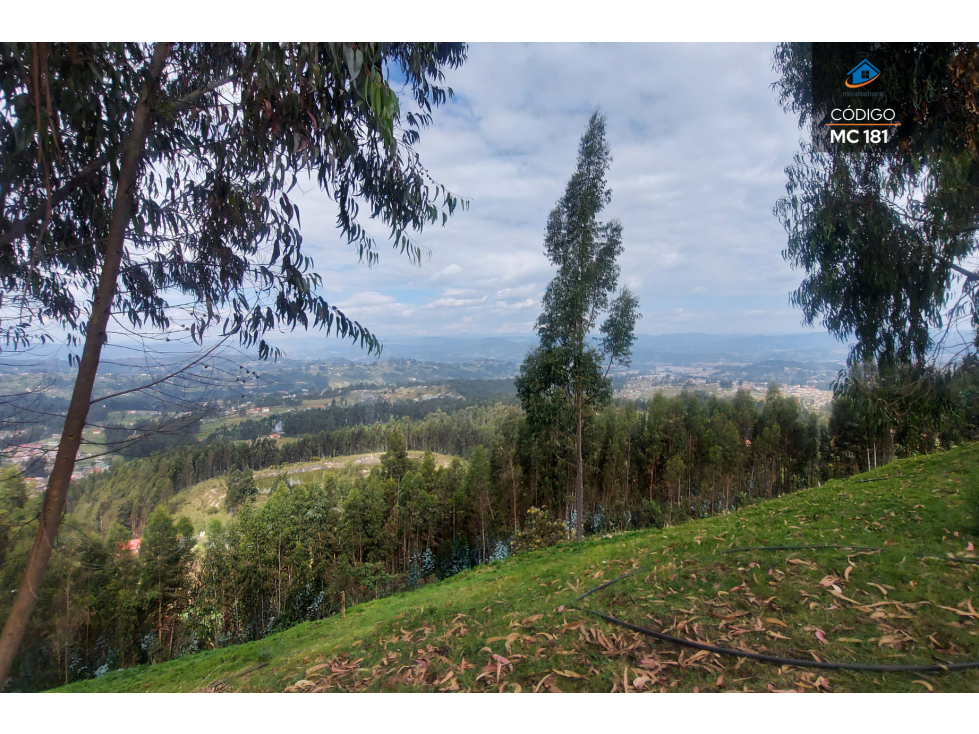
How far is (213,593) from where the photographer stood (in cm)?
1450

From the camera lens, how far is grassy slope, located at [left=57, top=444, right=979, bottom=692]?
196cm

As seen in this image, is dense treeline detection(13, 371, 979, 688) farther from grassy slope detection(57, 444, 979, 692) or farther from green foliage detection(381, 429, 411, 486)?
grassy slope detection(57, 444, 979, 692)

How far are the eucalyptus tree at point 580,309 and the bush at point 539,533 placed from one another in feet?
11.4

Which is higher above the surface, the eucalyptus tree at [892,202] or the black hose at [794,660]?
the eucalyptus tree at [892,202]

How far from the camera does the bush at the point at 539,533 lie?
970 centimetres

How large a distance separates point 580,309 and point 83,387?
24.8 feet

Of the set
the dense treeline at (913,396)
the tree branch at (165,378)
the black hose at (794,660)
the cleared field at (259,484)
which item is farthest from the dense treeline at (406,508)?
the tree branch at (165,378)

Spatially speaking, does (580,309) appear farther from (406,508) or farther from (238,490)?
(406,508)

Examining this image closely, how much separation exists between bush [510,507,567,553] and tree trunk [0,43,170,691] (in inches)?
353

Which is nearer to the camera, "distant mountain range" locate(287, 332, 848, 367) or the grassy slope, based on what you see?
the grassy slope

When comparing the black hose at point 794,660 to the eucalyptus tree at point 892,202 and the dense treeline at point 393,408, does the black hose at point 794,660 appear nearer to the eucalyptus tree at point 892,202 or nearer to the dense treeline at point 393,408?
the eucalyptus tree at point 892,202

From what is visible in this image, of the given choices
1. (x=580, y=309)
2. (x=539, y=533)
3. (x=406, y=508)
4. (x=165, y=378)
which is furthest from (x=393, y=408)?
(x=165, y=378)

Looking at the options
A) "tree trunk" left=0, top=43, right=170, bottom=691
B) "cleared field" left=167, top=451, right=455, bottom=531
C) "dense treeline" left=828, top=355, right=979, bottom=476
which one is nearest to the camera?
"tree trunk" left=0, top=43, right=170, bottom=691

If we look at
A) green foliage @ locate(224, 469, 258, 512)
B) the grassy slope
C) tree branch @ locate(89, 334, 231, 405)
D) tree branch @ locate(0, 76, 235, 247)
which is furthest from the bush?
tree branch @ locate(0, 76, 235, 247)
